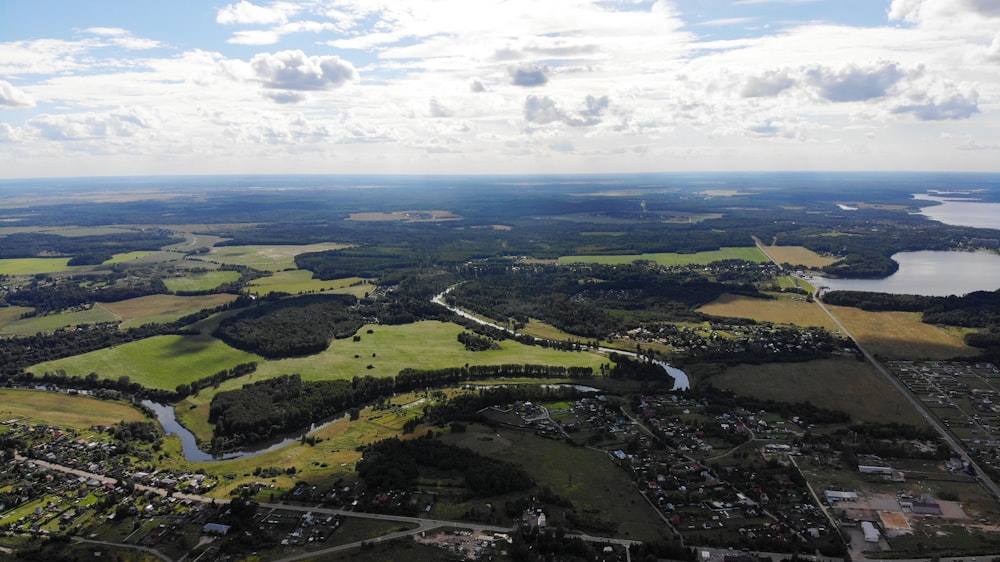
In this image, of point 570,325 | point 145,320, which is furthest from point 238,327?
point 570,325

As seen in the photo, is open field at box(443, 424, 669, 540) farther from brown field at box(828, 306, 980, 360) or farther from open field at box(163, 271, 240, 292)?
open field at box(163, 271, 240, 292)

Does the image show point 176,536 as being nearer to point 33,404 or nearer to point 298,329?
Answer: point 33,404

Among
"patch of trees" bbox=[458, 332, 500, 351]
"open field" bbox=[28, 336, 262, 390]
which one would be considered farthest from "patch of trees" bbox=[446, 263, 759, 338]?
"open field" bbox=[28, 336, 262, 390]

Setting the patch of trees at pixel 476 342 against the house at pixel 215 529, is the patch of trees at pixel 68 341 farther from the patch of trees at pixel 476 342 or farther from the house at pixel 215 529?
the house at pixel 215 529

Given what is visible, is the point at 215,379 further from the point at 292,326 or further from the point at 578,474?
the point at 578,474

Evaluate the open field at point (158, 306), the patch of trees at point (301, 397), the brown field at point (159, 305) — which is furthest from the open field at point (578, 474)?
the brown field at point (159, 305)

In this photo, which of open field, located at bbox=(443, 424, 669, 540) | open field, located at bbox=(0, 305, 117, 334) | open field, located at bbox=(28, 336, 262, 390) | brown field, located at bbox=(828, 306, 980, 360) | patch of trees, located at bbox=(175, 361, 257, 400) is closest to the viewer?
open field, located at bbox=(443, 424, 669, 540)
